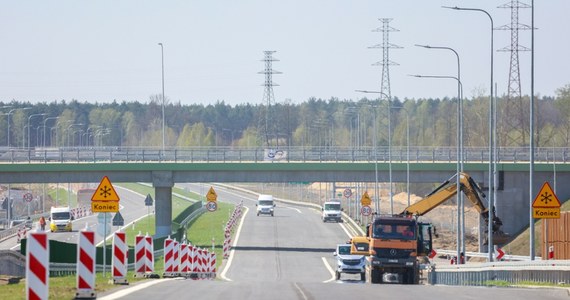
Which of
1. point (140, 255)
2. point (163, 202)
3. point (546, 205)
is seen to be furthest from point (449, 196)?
point (163, 202)

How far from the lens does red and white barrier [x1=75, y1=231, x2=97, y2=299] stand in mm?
21219

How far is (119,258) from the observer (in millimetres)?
27656

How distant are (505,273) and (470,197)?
13754mm

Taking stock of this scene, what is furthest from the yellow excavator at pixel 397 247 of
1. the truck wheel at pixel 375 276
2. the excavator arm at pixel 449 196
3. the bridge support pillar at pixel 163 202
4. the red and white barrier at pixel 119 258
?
the bridge support pillar at pixel 163 202

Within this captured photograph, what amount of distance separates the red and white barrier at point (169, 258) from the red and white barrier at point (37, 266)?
60.0ft

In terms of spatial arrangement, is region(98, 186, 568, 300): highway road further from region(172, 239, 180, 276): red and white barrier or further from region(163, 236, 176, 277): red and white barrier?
region(163, 236, 176, 277): red and white barrier

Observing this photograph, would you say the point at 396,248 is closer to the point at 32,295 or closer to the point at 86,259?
the point at 86,259

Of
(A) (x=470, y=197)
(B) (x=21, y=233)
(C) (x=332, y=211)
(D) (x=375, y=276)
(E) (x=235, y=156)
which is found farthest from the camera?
(C) (x=332, y=211)

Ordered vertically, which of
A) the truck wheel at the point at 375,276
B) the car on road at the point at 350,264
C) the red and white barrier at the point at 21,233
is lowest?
the red and white barrier at the point at 21,233

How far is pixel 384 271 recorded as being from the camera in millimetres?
43469

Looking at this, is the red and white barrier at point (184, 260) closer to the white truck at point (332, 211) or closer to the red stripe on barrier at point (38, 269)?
the red stripe on barrier at point (38, 269)

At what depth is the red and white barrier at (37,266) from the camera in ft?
57.7

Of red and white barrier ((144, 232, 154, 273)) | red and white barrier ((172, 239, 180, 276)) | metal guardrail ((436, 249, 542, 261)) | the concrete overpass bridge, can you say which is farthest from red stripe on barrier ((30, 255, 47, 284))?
the concrete overpass bridge

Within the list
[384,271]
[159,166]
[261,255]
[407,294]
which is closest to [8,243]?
[159,166]
